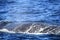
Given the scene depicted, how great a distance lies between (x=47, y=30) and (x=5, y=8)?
8.43 meters

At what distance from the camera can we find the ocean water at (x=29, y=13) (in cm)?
1586

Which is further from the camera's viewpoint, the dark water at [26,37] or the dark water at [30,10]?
the dark water at [30,10]

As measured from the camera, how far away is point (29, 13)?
2138 centimetres

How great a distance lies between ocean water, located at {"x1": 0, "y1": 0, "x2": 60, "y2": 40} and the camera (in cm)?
1586

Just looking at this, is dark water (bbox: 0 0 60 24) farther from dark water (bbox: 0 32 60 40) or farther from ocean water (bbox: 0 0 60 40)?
dark water (bbox: 0 32 60 40)

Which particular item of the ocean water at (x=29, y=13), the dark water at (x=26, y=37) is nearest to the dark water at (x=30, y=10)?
the ocean water at (x=29, y=13)

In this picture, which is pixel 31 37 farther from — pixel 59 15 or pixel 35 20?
pixel 59 15

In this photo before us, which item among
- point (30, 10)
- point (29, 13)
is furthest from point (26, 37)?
point (30, 10)

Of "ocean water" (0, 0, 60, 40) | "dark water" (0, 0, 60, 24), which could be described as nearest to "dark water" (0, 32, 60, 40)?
"ocean water" (0, 0, 60, 40)

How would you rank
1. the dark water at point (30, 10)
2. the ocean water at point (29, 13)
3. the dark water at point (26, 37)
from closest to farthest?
the dark water at point (26, 37)
the ocean water at point (29, 13)
the dark water at point (30, 10)

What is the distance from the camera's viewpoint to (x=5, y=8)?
23938 mm

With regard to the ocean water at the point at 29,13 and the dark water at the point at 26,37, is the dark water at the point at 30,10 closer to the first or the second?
the ocean water at the point at 29,13

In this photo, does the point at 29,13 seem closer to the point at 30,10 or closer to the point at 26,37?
the point at 30,10

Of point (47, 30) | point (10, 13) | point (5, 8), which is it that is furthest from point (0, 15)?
point (47, 30)
